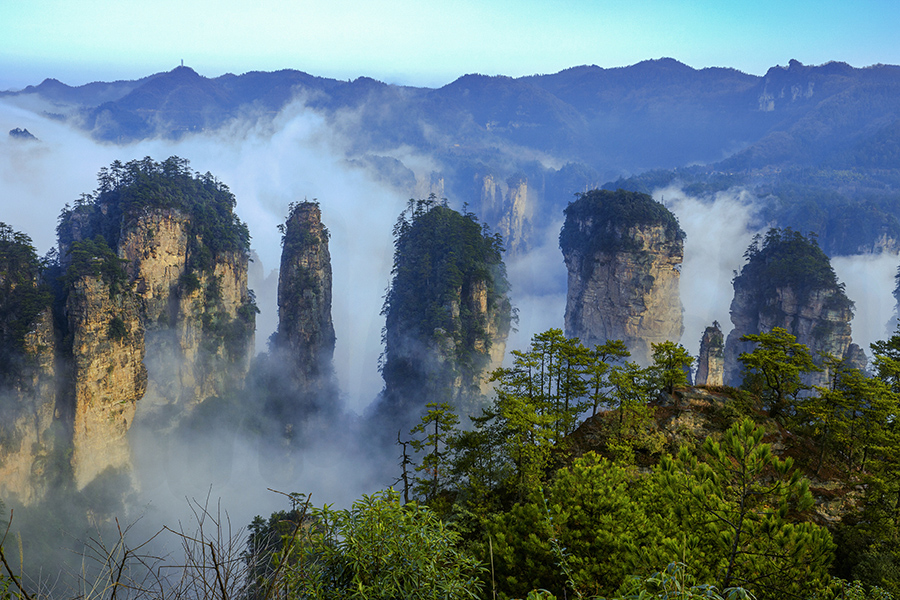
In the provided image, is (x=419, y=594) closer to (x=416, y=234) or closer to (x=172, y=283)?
(x=172, y=283)

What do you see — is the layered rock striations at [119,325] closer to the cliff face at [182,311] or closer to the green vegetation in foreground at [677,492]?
the cliff face at [182,311]

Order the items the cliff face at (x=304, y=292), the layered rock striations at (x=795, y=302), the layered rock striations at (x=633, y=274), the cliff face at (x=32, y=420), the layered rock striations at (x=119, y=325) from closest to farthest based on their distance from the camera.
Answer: the cliff face at (x=32, y=420) → the layered rock striations at (x=119, y=325) → the layered rock striations at (x=795, y=302) → the cliff face at (x=304, y=292) → the layered rock striations at (x=633, y=274)

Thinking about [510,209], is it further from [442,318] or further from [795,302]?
[442,318]

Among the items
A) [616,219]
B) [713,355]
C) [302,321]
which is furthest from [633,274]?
[302,321]

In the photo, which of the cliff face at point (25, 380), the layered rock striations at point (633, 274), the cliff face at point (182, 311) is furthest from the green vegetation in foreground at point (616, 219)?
the cliff face at point (25, 380)

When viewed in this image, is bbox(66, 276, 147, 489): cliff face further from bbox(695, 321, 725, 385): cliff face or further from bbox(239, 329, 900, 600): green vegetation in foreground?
bbox(695, 321, 725, 385): cliff face

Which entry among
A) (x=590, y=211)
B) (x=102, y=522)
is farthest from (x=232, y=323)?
(x=590, y=211)

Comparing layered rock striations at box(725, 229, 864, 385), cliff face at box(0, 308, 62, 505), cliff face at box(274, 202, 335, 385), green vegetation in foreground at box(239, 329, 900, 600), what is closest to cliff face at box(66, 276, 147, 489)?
cliff face at box(0, 308, 62, 505)
